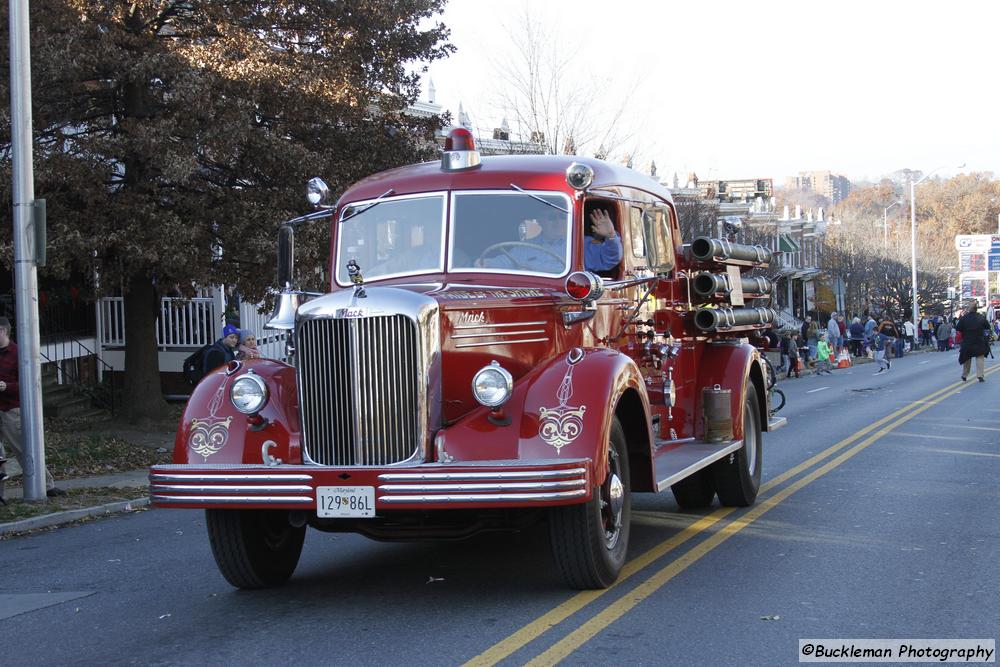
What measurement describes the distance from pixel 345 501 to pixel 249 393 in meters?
1.04

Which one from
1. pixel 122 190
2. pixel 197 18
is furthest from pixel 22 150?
pixel 197 18

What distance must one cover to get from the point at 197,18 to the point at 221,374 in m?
11.9

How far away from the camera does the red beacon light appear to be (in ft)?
27.2

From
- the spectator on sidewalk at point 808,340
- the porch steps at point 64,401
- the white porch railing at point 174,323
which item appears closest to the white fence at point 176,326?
the white porch railing at point 174,323

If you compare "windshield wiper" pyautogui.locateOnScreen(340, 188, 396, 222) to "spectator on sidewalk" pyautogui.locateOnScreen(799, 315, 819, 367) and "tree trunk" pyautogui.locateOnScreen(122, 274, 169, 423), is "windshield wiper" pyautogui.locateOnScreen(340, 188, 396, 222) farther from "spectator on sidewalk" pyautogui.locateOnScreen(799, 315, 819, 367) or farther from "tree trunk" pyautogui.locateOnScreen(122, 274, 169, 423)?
"spectator on sidewalk" pyautogui.locateOnScreen(799, 315, 819, 367)

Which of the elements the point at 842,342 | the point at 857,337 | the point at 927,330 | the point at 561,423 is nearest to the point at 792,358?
the point at 842,342

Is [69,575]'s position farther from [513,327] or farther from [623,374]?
[623,374]

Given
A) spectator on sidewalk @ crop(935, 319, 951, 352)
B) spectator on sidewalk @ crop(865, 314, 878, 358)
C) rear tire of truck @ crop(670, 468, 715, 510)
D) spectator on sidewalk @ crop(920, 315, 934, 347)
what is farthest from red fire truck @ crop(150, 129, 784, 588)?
spectator on sidewalk @ crop(920, 315, 934, 347)

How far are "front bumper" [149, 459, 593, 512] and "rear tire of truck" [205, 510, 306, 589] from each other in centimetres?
59

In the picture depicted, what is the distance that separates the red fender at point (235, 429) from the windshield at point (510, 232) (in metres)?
1.53

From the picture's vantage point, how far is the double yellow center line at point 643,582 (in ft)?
19.0

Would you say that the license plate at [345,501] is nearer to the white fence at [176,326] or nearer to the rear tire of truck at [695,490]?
the rear tire of truck at [695,490]

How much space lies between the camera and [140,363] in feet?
63.9

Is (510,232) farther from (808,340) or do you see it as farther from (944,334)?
(944,334)
